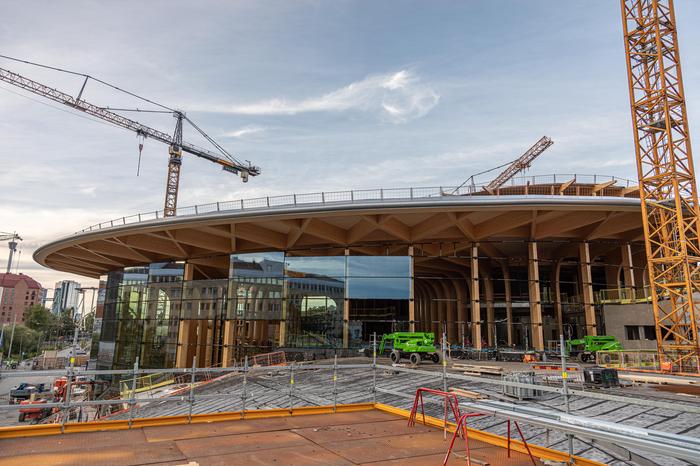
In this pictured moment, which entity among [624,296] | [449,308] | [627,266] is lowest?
[449,308]

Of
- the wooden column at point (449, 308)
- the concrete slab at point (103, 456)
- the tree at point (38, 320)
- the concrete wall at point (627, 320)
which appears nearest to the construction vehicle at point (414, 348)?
the concrete wall at point (627, 320)

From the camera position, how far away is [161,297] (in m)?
40.5

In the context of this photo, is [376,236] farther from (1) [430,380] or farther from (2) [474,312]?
(1) [430,380]

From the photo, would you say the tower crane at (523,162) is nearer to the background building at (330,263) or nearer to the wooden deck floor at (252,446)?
the background building at (330,263)

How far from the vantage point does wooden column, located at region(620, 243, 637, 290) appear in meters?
37.5

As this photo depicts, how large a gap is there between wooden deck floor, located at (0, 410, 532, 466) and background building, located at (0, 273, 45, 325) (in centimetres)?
19860

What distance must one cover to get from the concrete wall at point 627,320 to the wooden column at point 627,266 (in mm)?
2013

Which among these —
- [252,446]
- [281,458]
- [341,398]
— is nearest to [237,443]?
[252,446]

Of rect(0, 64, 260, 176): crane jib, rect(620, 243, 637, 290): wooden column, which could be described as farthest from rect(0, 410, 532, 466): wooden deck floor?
rect(0, 64, 260, 176): crane jib

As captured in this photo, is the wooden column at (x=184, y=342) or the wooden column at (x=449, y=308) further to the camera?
the wooden column at (x=449, y=308)

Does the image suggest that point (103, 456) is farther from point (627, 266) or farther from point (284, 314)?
point (627, 266)

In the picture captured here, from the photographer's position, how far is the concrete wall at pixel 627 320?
35.4m

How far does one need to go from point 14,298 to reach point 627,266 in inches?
8271

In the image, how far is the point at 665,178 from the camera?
3409cm
